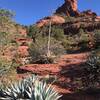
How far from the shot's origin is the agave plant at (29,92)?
1069 centimetres

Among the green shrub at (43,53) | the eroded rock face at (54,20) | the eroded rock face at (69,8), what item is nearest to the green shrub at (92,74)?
the green shrub at (43,53)

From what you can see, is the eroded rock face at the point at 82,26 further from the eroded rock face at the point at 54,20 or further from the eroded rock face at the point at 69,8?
the eroded rock face at the point at 69,8

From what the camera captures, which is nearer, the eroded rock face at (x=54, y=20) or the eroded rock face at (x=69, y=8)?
the eroded rock face at (x=54, y=20)

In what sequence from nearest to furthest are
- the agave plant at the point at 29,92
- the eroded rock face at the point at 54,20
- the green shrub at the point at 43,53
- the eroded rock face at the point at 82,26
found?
1. the agave plant at the point at 29,92
2. the green shrub at the point at 43,53
3. the eroded rock face at the point at 82,26
4. the eroded rock face at the point at 54,20

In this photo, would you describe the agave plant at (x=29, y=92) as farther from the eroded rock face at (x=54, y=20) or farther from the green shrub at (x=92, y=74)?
the eroded rock face at (x=54, y=20)

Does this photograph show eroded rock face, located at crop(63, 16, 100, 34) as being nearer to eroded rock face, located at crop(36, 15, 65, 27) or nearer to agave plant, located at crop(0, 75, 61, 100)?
eroded rock face, located at crop(36, 15, 65, 27)

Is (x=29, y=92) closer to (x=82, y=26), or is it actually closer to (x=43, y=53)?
(x=43, y=53)

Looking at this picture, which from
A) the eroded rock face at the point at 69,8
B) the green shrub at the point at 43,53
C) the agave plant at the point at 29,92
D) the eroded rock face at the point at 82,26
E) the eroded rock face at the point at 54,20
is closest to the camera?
the agave plant at the point at 29,92

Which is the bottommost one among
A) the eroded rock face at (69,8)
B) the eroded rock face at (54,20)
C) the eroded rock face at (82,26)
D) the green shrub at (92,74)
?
the green shrub at (92,74)

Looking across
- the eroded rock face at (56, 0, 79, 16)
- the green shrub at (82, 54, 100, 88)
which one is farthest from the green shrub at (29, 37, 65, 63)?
the eroded rock face at (56, 0, 79, 16)

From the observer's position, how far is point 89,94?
51.5 feet

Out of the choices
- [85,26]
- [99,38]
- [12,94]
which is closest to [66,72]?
[12,94]

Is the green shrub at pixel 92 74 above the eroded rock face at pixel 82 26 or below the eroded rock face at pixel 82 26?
below

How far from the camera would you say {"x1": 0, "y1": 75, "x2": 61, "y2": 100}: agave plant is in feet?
35.1
